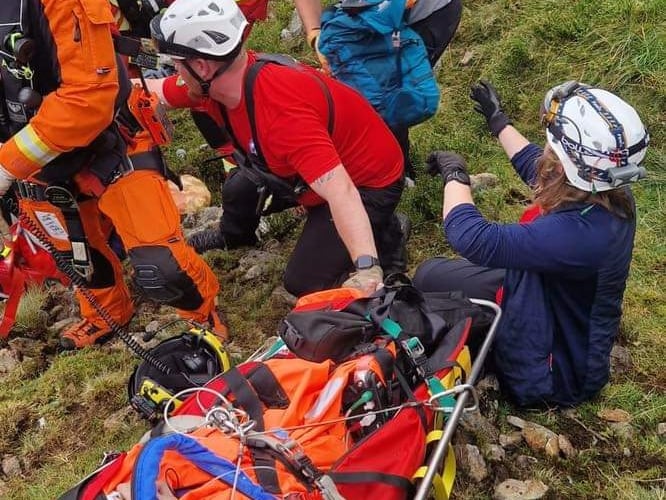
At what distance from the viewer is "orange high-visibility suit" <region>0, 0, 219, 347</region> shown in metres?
3.73

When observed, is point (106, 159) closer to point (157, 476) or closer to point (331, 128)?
point (331, 128)

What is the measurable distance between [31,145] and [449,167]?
2.27m

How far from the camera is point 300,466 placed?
2572mm

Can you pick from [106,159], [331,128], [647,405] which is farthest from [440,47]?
[647,405]

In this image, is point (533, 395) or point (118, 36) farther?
point (118, 36)

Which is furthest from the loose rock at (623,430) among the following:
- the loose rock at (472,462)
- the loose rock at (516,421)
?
the loose rock at (472,462)

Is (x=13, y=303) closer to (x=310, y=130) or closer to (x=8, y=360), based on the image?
(x=8, y=360)

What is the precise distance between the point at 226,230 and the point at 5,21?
95.0 inches

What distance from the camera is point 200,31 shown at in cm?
376

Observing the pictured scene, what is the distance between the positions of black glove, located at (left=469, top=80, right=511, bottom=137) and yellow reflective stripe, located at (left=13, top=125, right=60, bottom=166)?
2.48 metres

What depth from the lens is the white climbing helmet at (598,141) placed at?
3.06 m

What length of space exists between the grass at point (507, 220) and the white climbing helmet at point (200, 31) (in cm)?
200

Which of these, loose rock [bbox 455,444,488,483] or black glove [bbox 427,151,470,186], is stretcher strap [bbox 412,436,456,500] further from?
black glove [bbox 427,151,470,186]

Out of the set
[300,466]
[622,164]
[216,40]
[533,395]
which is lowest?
[533,395]
